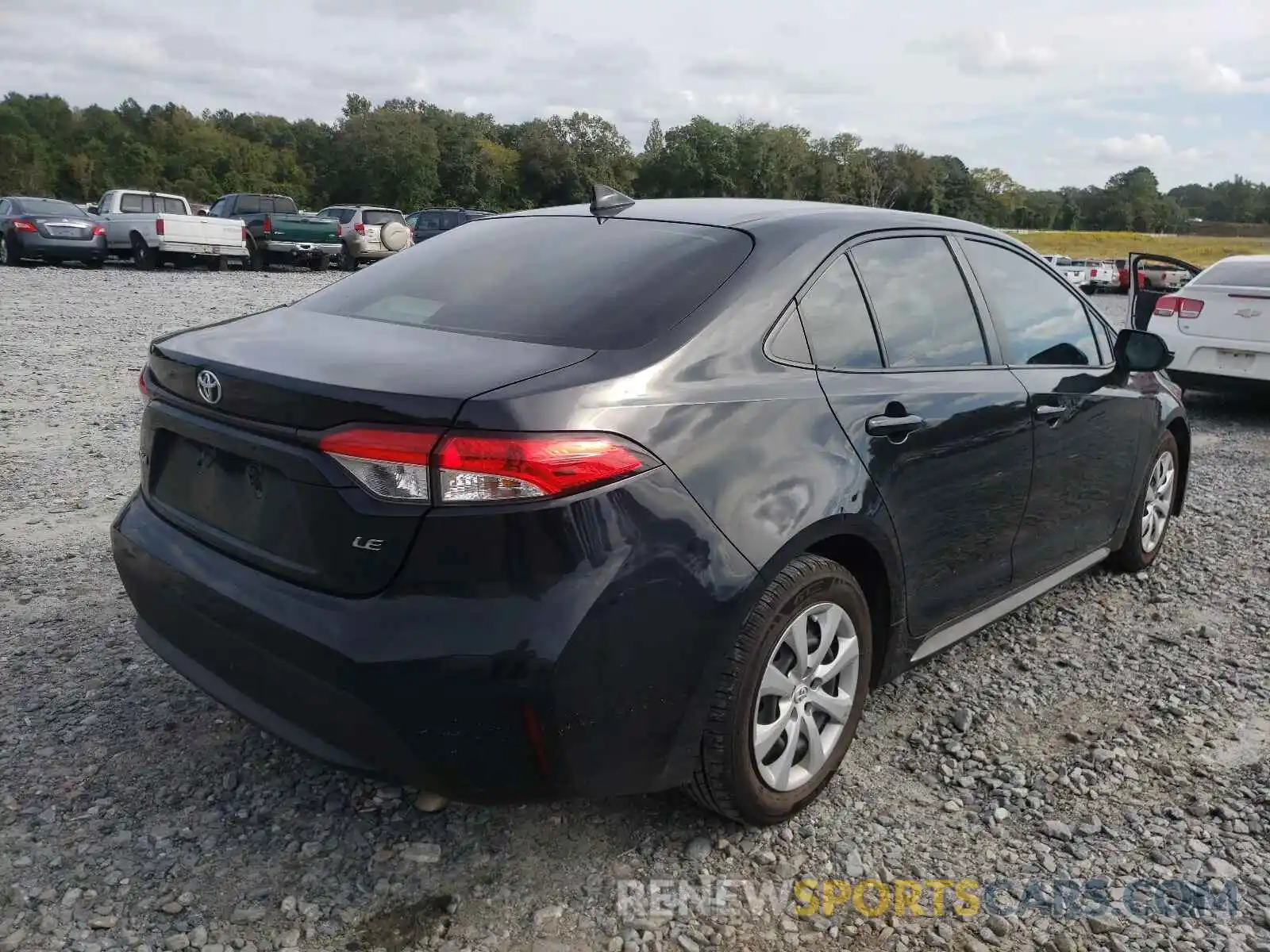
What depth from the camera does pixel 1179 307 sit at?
29.4ft

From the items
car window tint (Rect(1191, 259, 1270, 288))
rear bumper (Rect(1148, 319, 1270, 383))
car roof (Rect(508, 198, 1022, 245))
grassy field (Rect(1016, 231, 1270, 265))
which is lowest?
rear bumper (Rect(1148, 319, 1270, 383))

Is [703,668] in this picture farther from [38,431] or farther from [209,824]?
[38,431]

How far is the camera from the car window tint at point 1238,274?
28.6 feet

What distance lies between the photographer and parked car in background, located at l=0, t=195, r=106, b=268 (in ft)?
67.2

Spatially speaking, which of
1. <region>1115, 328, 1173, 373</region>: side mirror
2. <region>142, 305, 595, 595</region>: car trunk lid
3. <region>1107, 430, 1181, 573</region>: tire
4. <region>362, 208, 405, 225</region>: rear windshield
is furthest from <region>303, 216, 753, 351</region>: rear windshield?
<region>362, 208, 405, 225</region>: rear windshield

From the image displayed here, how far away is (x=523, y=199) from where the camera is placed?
8225 centimetres

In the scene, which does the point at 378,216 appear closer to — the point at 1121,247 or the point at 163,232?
the point at 163,232

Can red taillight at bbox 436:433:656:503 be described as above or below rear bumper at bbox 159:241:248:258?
above

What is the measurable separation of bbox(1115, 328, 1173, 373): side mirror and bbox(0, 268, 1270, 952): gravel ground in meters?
1.11

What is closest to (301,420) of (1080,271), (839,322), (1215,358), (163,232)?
(839,322)

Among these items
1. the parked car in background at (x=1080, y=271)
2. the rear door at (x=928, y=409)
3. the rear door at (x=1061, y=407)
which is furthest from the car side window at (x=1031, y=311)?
the parked car in background at (x=1080, y=271)

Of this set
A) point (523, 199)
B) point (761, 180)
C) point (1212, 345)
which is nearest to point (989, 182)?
point (761, 180)

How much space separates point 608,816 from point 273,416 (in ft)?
4.61

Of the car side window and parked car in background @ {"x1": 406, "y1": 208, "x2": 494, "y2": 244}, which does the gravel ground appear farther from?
parked car in background @ {"x1": 406, "y1": 208, "x2": 494, "y2": 244}
